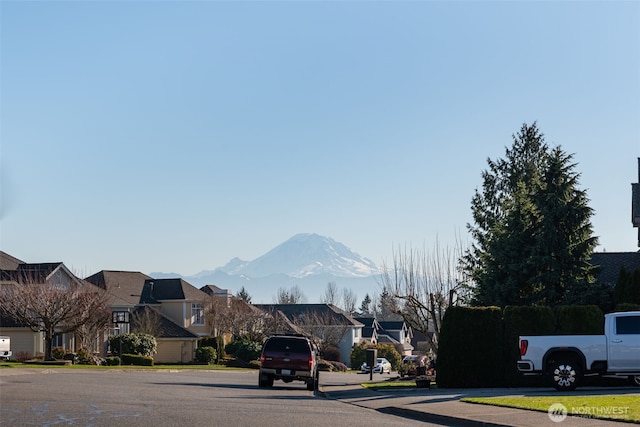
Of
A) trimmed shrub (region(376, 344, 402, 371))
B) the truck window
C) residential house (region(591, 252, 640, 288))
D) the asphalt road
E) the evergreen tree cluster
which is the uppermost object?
residential house (region(591, 252, 640, 288))

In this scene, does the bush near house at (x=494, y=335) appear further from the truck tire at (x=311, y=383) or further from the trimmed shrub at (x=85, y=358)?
the trimmed shrub at (x=85, y=358)

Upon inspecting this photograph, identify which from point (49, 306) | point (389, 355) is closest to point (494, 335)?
point (49, 306)

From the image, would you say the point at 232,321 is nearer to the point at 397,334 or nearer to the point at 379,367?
the point at 379,367

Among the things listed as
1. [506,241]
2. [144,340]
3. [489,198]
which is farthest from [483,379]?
[144,340]

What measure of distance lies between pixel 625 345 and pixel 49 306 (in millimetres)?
35896

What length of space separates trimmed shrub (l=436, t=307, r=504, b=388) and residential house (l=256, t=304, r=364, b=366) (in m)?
57.0

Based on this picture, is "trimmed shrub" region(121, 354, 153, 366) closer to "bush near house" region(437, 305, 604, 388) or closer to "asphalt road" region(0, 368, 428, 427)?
"asphalt road" region(0, 368, 428, 427)

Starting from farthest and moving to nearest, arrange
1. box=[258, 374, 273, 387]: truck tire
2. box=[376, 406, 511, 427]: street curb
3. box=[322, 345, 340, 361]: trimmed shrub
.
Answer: box=[322, 345, 340, 361]: trimmed shrub
box=[258, 374, 273, 387]: truck tire
box=[376, 406, 511, 427]: street curb

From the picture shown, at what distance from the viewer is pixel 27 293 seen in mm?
51375

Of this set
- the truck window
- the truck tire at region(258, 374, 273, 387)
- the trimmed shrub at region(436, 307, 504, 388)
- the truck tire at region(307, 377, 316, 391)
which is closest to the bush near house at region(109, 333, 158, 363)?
the truck tire at region(258, 374, 273, 387)

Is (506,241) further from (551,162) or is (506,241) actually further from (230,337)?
(230,337)

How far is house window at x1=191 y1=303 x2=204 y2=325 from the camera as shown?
244ft

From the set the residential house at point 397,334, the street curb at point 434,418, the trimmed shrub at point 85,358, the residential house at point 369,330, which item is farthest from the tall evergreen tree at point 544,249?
the residential house at point 397,334

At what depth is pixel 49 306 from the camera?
1991 inches
